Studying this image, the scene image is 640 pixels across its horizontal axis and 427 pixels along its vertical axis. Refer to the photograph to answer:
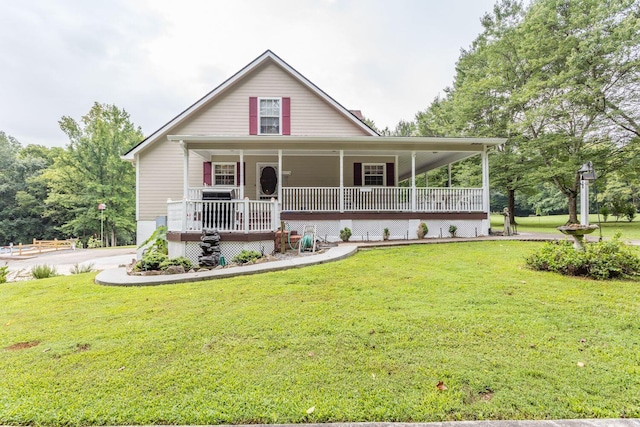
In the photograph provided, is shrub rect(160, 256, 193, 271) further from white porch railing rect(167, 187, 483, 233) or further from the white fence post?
white porch railing rect(167, 187, 483, 233)

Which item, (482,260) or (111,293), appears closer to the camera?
(111,293)

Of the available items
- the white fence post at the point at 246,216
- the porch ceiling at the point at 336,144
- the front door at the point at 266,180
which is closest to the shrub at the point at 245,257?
the white fence post at the point at 246,216

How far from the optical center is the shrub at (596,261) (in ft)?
17.3

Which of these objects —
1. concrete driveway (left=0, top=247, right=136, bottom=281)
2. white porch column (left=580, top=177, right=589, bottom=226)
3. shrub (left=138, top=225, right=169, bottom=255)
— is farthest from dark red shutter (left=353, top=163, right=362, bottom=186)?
concrete driveway (left=0, top=247, right=136, bottom=281)

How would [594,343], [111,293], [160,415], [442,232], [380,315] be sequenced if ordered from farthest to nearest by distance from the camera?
[442,232], [111,293], [380,315], [594,343], [160,415]

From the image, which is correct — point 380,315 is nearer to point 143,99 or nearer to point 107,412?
point 107,412


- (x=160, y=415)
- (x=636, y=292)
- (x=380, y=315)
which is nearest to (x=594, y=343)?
(x=380, y=315)

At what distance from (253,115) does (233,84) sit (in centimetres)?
161

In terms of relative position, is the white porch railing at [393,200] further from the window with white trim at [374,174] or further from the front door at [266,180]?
the window with white trim at [374,174]

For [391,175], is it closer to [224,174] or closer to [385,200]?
[385,200]

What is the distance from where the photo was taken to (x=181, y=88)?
26562mm

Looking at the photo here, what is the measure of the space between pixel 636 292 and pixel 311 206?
8.24 metres

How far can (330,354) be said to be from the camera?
2.83m

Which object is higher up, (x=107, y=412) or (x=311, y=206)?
(x=311, y=206)
